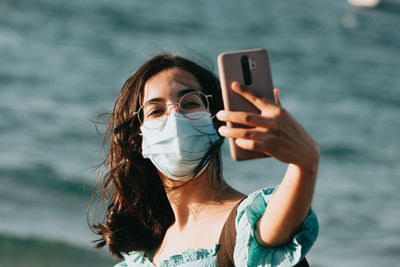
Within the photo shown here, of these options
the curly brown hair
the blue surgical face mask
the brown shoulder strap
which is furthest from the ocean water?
the brown shoulder strap

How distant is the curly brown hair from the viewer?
2693 millimetres

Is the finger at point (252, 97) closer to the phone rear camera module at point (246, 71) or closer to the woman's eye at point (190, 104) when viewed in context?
the phone rear camera module at point (246, 71)

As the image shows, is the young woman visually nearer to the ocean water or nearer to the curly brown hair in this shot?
the curly brown hair

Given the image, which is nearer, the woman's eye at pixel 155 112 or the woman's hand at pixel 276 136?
the woman's hand at pixel 276 136

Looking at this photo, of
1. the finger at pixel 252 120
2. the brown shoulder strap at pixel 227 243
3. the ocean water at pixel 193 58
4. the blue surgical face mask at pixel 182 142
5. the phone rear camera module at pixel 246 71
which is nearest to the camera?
the finger at pixel 252 120

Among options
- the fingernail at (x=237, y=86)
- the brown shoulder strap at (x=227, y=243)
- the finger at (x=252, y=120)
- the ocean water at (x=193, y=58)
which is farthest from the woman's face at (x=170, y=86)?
the finger at (x=252, y=120)

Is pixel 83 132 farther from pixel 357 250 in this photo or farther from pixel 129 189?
pixel 129 189

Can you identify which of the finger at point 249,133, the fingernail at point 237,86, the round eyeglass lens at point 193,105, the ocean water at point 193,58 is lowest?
the ocean water at point 193,58

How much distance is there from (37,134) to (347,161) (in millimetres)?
4853

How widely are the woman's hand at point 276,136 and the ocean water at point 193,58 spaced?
1.37 m

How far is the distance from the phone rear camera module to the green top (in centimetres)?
37

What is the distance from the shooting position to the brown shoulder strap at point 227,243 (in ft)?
7.00

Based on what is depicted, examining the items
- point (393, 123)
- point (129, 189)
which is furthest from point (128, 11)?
point (129, 189)

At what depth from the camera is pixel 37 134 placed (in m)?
9.65
